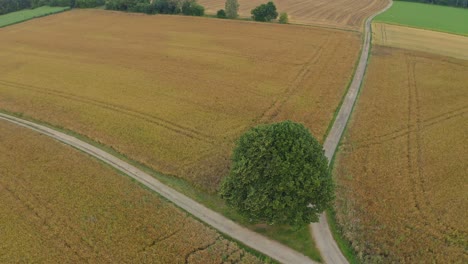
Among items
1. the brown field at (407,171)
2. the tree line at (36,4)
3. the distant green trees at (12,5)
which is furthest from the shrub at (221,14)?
the distant green trees at (12,5)

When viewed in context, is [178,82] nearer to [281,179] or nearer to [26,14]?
[281,179]

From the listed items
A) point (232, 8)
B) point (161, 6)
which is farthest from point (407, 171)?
point (161, 6)

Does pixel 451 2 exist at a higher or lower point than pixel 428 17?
higher

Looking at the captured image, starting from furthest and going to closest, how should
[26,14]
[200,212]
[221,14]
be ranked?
[26,14]
[221,14]
[200,212]

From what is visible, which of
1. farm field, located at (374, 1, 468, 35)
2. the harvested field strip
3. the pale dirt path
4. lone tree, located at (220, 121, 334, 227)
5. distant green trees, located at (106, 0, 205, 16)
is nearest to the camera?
lone tree, located at (220, 121, 334, 227)

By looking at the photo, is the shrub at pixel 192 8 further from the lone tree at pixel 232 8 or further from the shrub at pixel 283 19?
the shrub at pixel 283 19

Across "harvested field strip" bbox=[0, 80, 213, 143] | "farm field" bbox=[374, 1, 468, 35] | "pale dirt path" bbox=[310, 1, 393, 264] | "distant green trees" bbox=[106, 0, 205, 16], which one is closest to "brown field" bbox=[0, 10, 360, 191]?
"harvested field strip" bbox=[0, 80, 213, 143]

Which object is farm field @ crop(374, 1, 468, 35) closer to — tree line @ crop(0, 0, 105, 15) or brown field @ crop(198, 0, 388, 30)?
brown field @ crop(198, 0, 388, 30)

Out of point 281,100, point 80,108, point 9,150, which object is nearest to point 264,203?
point 281,100
